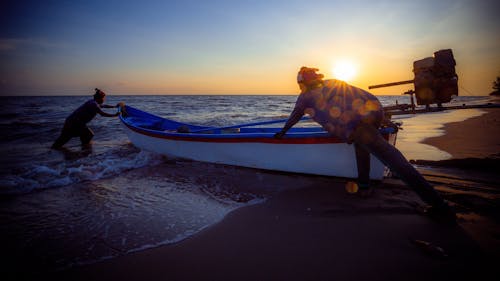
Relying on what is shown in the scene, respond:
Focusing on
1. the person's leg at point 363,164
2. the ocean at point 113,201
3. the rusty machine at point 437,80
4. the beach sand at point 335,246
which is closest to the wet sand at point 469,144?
the ocean at point 113,201

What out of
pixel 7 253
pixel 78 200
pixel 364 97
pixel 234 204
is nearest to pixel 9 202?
pixel 78 200

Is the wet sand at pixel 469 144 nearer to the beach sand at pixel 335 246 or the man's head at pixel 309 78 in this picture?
the beach sand at pixel 335 246

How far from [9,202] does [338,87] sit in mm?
5820

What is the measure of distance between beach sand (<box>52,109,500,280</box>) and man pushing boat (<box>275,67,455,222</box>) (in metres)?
0.34

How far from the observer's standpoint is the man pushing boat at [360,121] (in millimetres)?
2770

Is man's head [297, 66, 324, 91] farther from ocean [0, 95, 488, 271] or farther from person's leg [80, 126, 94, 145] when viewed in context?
person's leg [80, 126, 94, 145]

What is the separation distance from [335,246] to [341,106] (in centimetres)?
178

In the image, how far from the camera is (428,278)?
1.96 metres

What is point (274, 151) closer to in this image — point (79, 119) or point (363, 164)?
point (363, 164)

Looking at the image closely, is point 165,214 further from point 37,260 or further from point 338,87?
point 338,87

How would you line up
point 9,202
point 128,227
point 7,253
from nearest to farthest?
point 7,253 → point 128,227 → point 9,202

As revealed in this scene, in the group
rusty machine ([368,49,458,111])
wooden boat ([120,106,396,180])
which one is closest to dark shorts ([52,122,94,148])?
wooden boat ([120,106,396,180])

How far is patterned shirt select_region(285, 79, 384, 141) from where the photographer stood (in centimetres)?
308

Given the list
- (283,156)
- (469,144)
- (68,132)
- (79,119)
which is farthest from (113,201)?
(469,144)
